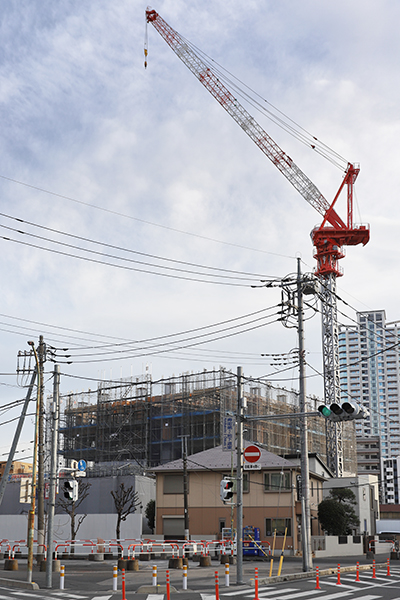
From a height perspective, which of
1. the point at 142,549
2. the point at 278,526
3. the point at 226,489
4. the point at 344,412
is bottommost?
the point at 142,549

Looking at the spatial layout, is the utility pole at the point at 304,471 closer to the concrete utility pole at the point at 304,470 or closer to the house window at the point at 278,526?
the concrete utility pole at the point at 304,470

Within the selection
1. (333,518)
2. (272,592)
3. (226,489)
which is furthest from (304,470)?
(333,518)

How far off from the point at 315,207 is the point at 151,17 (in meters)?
38.8

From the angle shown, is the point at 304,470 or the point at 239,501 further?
the point at 304,470

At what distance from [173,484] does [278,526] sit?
9.85m

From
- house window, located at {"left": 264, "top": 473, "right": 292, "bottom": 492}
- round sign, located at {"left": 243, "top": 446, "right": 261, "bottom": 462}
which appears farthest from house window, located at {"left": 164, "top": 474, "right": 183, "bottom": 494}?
round sign, located at {"left": 243, "top": 446, "right": 261, "bottom": 462}

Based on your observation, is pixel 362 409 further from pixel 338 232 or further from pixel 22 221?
pixel 338 232

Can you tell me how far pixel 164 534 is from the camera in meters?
51.2

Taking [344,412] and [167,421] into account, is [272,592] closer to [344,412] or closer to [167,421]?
[344,412]

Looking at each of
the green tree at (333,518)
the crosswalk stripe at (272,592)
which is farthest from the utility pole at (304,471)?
the green tree at (333,518)

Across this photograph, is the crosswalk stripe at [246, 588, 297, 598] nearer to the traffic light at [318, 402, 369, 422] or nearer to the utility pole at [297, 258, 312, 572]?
the utility pole at [297, 258, 312, 572]

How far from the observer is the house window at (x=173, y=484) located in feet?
168

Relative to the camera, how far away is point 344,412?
62.8 ft

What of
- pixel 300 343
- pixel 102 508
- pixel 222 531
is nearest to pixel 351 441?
pixel 102 508
